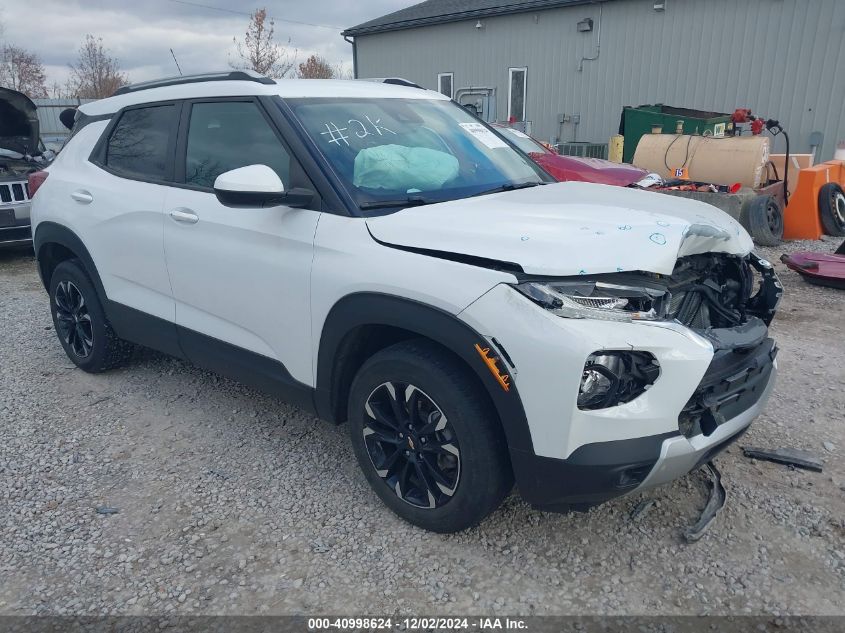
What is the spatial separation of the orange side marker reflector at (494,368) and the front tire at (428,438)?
19 centimetres

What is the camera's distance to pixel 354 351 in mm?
Answer: 2900

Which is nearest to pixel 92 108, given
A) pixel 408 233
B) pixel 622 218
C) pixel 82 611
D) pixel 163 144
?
pixel 163 144

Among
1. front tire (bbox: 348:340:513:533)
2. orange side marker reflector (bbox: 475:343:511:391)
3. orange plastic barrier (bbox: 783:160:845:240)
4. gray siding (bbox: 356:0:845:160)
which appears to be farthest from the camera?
gray siding (bbox: 356:0:845:160)

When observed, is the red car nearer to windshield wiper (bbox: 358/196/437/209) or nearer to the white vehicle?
the white vehicle

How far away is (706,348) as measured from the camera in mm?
2275

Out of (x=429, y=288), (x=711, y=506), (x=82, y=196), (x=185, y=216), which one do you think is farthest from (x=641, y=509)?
(x=82, y=196)

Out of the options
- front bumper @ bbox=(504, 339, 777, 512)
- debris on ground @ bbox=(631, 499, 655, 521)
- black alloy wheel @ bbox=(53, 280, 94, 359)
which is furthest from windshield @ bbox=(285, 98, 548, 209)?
black alloy wheel @ bbox=(53, 280, 94, 359)

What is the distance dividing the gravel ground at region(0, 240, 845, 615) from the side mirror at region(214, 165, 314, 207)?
1.40m

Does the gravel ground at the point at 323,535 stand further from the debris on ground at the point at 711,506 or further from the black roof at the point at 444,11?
the black roof at the point at 444,11

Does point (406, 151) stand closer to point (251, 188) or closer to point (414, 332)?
point (251, 188)

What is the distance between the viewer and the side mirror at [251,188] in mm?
2742

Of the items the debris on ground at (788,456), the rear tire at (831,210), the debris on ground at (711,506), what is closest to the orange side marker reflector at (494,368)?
the debris on ground at (711,506)

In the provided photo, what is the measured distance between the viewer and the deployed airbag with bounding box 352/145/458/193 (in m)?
2.97

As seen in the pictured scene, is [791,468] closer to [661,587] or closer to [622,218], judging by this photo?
[661,587]
